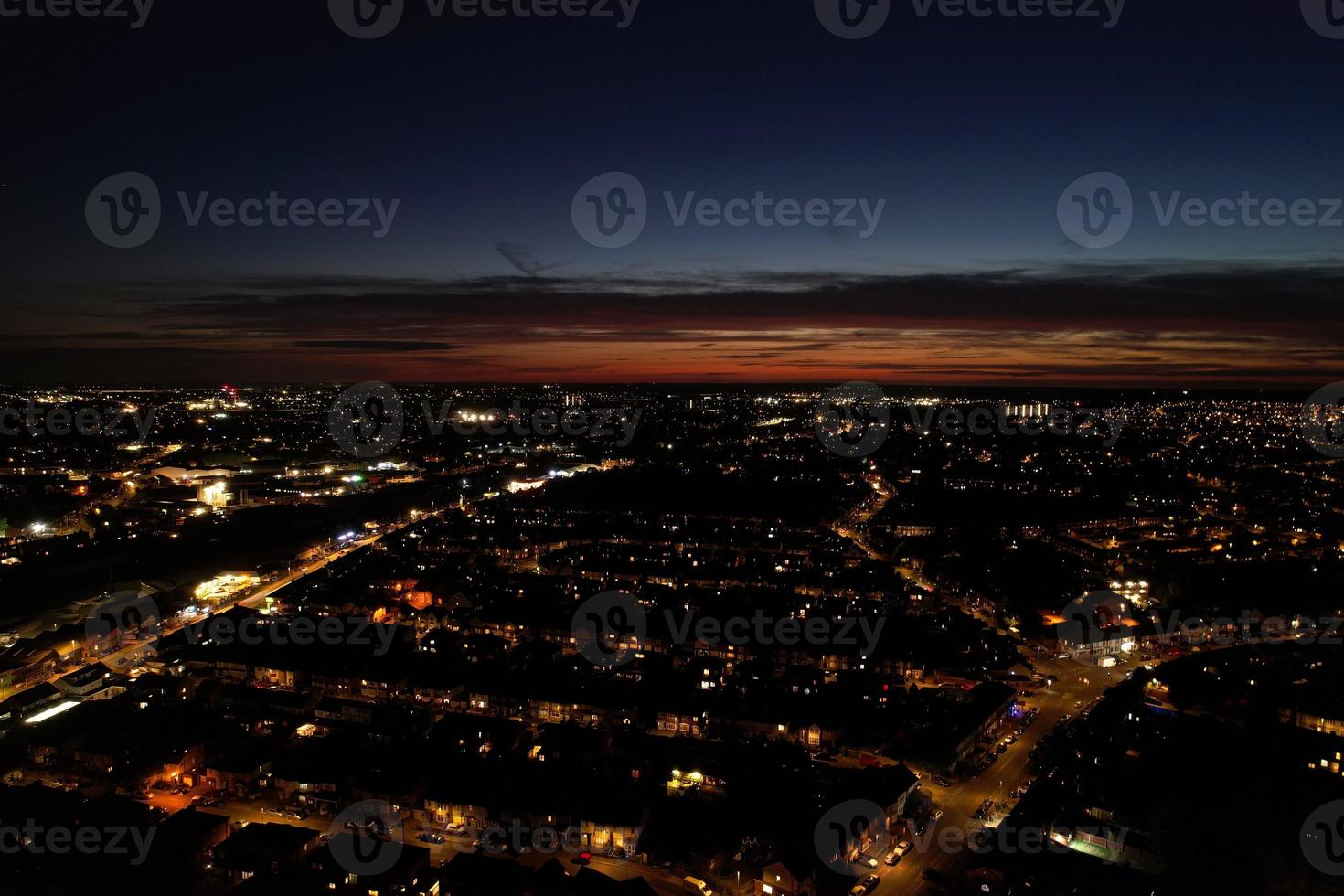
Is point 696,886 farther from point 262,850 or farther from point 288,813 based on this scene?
point 288,813

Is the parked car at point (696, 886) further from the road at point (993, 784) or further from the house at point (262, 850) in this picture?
the house at point (262, 850)

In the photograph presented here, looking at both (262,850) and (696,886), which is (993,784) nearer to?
(696,886)

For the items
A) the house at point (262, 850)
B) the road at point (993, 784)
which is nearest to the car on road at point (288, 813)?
the house at point (262, 850)

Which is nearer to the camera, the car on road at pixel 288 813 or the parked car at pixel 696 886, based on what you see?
the parked car at pixel 696 886

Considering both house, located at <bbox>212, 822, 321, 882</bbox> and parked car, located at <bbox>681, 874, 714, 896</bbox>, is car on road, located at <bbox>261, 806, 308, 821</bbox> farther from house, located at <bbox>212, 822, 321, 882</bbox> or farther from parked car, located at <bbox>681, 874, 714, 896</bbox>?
parked car, located at <bbox>681, 874, 714, 896</bbox>

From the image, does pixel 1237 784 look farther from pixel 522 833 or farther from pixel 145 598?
pixel 145 598

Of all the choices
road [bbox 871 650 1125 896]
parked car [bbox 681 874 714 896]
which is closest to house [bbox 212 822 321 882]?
parked car [bbox 681 874 714 896]

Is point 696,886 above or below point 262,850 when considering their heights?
below

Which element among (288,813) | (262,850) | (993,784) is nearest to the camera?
(262,850)

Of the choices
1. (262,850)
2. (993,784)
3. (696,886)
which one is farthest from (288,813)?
(993,784)

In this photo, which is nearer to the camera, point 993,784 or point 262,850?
point 262,850

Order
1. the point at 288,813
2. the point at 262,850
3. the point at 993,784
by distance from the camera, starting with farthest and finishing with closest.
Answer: the point at 993,784 < the point at 288,813 < the point at 262,850

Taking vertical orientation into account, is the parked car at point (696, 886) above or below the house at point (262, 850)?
below
